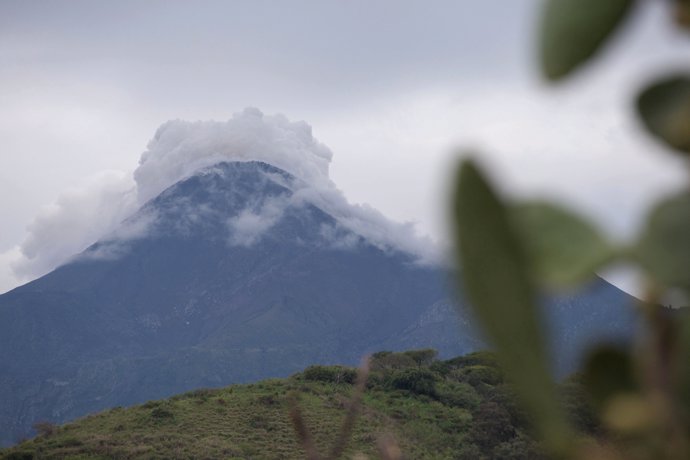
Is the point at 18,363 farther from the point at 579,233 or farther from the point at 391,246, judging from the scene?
the point at 579,233

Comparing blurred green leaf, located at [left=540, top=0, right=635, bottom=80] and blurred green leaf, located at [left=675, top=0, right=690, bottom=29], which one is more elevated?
blurred green leaf, located at [left=675, top=0, right=690, bottom=29]

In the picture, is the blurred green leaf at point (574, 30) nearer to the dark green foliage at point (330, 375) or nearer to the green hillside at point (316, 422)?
the green hillside at point (316, 422)

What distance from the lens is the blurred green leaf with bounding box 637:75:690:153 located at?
19 cm

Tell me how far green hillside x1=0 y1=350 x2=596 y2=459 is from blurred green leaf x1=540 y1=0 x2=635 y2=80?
10964 mm

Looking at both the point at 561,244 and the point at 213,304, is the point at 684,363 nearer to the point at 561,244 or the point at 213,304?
the point at 561,244

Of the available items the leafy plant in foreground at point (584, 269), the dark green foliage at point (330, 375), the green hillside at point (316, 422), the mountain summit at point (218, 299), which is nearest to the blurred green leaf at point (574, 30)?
the leafy plant in foreground at point (584, 269)

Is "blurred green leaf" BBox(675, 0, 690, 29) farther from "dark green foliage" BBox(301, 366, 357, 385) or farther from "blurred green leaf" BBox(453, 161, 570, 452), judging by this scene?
"dark green foliage" BBox(301, 366, 357, 385)

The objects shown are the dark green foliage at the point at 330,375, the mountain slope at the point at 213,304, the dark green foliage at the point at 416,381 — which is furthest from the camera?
the mountain slope at the point at 213,304

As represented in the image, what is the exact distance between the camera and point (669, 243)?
0.18 meters

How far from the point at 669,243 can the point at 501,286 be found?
7cm

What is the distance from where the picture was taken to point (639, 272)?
0.61 ft

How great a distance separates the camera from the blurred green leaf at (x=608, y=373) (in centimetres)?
19

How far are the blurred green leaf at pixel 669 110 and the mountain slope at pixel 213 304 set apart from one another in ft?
179

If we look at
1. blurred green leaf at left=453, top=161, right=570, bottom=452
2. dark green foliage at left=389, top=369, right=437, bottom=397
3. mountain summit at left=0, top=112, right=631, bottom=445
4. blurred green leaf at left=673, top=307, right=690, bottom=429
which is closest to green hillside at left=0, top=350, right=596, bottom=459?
dark green foliage at left=389, top=369, right=437, bottom=397
